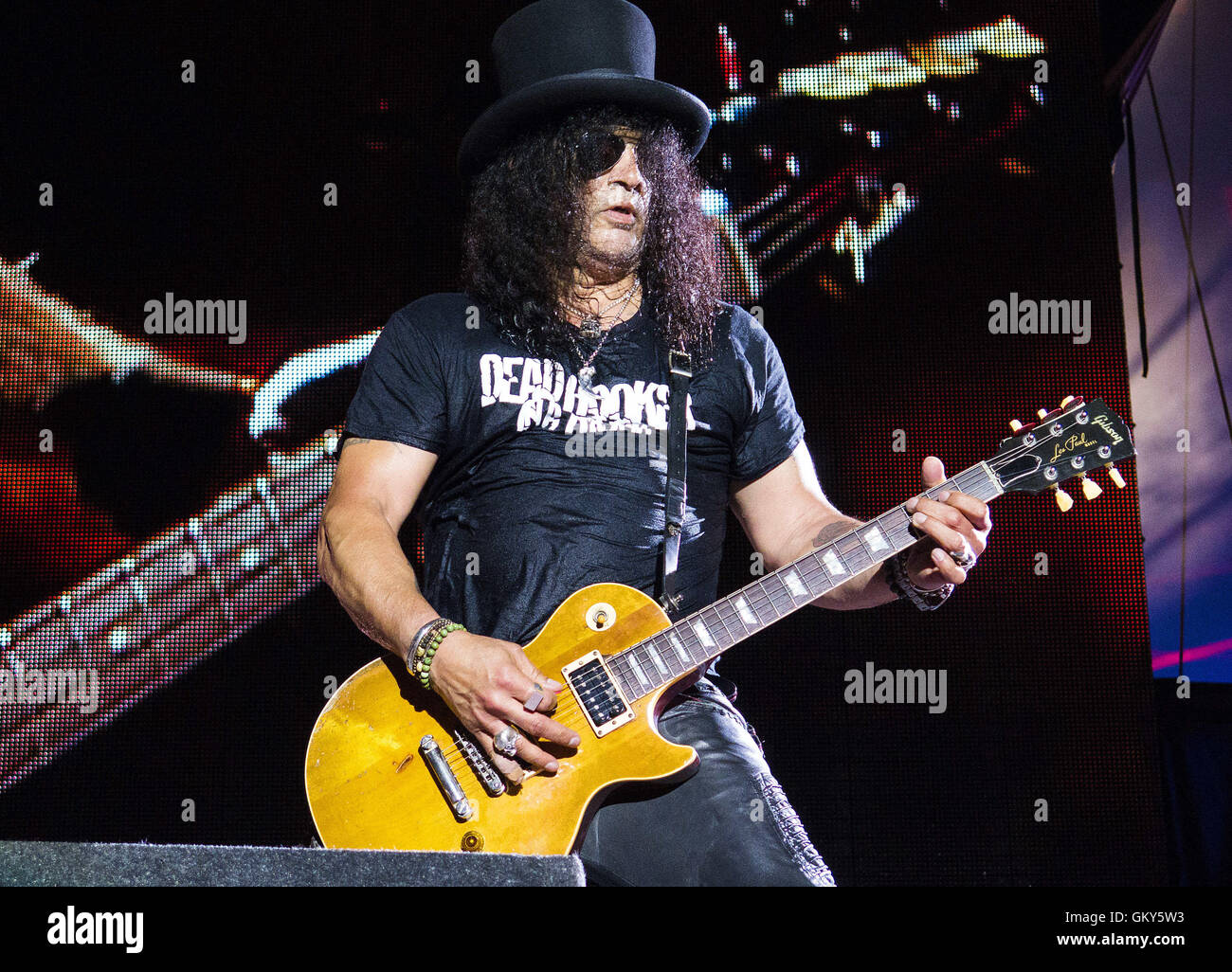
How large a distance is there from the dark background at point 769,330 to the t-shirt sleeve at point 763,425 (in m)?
0.96

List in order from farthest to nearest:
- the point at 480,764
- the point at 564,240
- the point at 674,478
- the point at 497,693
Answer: the point at 564,240 < the point at 674,478 < the point at 480,764 < the point at 497,693

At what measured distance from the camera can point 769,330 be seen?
3.61 m

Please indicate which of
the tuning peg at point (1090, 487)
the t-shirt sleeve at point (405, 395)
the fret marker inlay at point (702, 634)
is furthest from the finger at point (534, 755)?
the tuning peg at point (1090, 487)

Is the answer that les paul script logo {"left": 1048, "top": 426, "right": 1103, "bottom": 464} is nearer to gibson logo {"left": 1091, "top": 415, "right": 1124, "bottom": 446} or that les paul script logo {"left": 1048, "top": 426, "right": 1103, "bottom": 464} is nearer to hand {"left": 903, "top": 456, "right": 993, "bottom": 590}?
gibson logo {"left": 1091, "top": 415, "right": 1124, "bottom": 446}

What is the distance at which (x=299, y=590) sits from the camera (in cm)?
353

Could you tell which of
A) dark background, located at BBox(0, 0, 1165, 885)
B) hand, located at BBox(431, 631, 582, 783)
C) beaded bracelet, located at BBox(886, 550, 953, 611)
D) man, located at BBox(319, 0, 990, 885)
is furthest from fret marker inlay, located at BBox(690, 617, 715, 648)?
dark background, located at BBox(0, 0, 1165, 885)

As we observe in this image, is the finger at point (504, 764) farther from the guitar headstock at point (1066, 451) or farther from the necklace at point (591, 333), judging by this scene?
the guitar headstock at point (1066, 451)

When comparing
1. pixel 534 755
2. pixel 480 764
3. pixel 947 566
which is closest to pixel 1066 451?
pixel 947 566

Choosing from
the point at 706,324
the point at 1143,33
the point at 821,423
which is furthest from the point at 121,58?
the point at 1143,33

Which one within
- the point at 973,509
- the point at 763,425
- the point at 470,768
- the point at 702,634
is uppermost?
the point at 763,425

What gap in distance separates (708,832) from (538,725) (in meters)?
0.40

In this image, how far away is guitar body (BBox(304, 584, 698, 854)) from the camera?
6.61 ft

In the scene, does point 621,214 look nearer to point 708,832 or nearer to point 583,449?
point 583,449

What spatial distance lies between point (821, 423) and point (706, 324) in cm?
110
